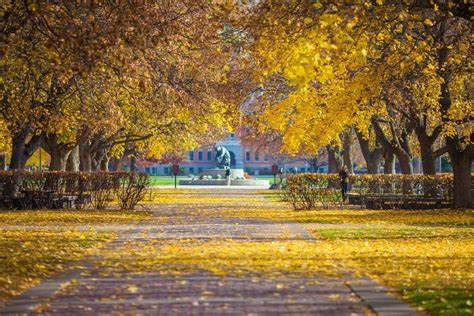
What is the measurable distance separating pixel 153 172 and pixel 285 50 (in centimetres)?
15030

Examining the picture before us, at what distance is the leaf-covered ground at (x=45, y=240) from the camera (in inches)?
542

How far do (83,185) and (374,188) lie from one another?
12348 mm

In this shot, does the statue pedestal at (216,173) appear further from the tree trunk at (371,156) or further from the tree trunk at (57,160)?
the tree trunk at (57,160)

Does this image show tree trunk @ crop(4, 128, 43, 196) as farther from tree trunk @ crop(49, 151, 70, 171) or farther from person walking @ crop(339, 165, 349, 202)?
person walking @ crop(339, 165, 349, 202)

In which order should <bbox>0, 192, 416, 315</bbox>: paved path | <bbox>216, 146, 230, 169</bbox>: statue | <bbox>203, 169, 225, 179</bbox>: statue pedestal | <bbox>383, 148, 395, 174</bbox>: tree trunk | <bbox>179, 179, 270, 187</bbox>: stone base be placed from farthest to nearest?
<bbox>216, 146, 230, 169</bbox>: statue, <bbox>203, 169, 225, 179</bbox>: statue pedestal, <bbox>179, 179, 270, 187</bbox>: stone base, <bbox>383, 148, 395, 174</bbox>: tree trunk, <bbox>0, 192, 416, 315</bbox>: paved path

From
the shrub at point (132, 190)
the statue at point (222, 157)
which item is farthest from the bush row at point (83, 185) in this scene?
the statue at point (222, 157)

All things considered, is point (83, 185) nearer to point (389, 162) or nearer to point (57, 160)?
point (57, 160)

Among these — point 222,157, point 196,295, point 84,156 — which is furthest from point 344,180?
point 222,157

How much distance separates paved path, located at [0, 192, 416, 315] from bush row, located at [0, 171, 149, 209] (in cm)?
2132

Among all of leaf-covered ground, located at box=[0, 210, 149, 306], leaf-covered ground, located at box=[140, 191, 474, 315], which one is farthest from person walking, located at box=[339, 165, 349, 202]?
leaf-covered ground, located at box=[140, 191, 474, 315]

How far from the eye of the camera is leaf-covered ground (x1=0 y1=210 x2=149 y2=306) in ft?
45.2

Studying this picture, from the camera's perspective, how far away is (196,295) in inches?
444

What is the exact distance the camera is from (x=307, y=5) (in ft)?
55.9

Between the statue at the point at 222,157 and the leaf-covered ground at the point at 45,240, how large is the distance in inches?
2508
